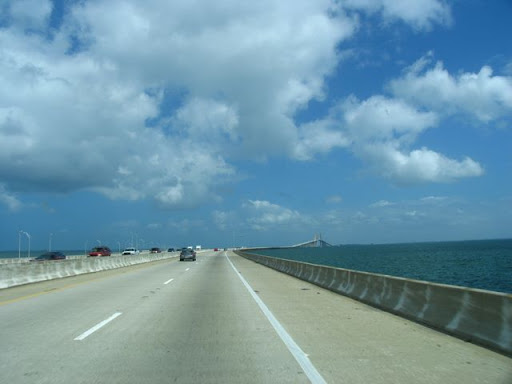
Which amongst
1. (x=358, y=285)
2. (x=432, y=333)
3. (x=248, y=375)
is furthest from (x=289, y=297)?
(x=248, y=375)

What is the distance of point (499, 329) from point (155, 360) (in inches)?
211

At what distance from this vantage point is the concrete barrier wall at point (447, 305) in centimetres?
803

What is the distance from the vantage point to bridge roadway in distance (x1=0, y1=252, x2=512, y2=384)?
6707 millimetres

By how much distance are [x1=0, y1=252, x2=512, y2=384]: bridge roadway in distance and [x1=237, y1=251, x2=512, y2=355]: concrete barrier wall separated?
27cm

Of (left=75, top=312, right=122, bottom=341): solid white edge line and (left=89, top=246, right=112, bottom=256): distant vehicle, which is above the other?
(left=89, top=246, right=112, bottom=256): distant vehicle

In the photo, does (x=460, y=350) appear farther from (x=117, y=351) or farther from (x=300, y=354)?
(x=117, y=351)

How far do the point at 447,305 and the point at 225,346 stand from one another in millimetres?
4445

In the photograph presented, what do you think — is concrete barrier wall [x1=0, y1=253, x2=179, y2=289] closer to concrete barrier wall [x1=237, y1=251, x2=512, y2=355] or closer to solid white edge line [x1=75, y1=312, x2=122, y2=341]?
solid white edge line [x1=75, y1=312, x2=122, y2=341]

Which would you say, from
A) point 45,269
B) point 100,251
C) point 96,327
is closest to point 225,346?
point 96,327

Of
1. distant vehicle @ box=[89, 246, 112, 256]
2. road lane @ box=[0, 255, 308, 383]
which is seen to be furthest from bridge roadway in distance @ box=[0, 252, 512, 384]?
distant vehicle @ box=[89, 246, 112, 256]

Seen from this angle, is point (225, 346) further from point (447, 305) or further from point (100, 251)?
point (100, 251)

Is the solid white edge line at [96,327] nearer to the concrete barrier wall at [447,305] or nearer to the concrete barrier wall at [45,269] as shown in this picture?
the concrete barrier wall at [447,305]

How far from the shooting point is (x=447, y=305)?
9.90m

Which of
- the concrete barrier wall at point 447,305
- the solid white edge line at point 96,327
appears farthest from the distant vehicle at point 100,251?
the solid white edge line at point 96,327
